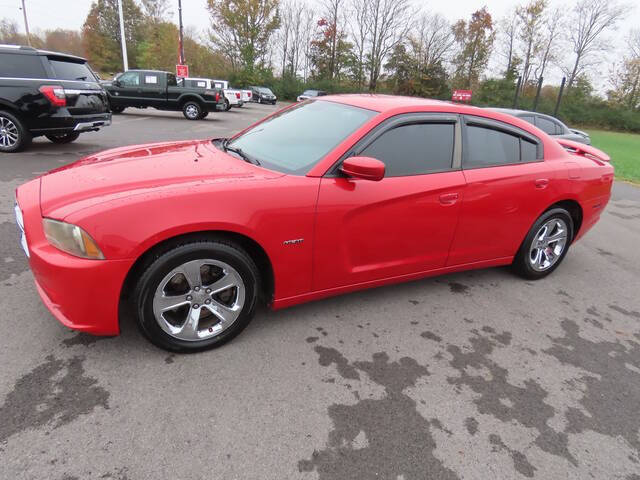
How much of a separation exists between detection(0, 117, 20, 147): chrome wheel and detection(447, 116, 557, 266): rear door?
24.8 feet

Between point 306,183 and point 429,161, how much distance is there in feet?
3.37

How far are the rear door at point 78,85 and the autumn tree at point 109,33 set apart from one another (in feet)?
192

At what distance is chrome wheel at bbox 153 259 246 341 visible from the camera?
7.59 feet

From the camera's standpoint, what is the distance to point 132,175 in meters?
2.45

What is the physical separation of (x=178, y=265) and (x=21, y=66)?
6889mm

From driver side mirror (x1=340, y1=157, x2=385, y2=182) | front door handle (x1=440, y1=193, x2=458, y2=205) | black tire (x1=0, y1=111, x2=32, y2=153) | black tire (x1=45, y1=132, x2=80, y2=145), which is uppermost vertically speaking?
driver side mirror (x1=340, y1=157, x2=385, y2=182)

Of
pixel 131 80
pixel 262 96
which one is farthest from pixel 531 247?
pixel 262 96

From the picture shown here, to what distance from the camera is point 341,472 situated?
1783mm

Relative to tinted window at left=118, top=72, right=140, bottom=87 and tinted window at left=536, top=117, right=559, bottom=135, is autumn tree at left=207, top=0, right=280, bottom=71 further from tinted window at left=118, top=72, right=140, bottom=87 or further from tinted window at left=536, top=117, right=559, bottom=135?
tinted window at left=536, top=117, right=559, bottom=135

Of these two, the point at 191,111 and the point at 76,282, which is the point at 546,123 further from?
the point at 76,282

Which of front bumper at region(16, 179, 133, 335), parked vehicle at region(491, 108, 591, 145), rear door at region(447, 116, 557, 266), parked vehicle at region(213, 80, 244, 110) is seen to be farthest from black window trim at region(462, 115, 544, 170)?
parked vehicle at region(213, 80, 244, 110)

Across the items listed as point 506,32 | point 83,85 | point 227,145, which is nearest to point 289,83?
point 506,32

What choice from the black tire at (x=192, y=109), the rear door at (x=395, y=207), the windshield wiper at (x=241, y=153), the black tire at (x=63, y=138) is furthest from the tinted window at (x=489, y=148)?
the black tire at (x=192, y=109)

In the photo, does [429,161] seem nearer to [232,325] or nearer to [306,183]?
[306,183]
